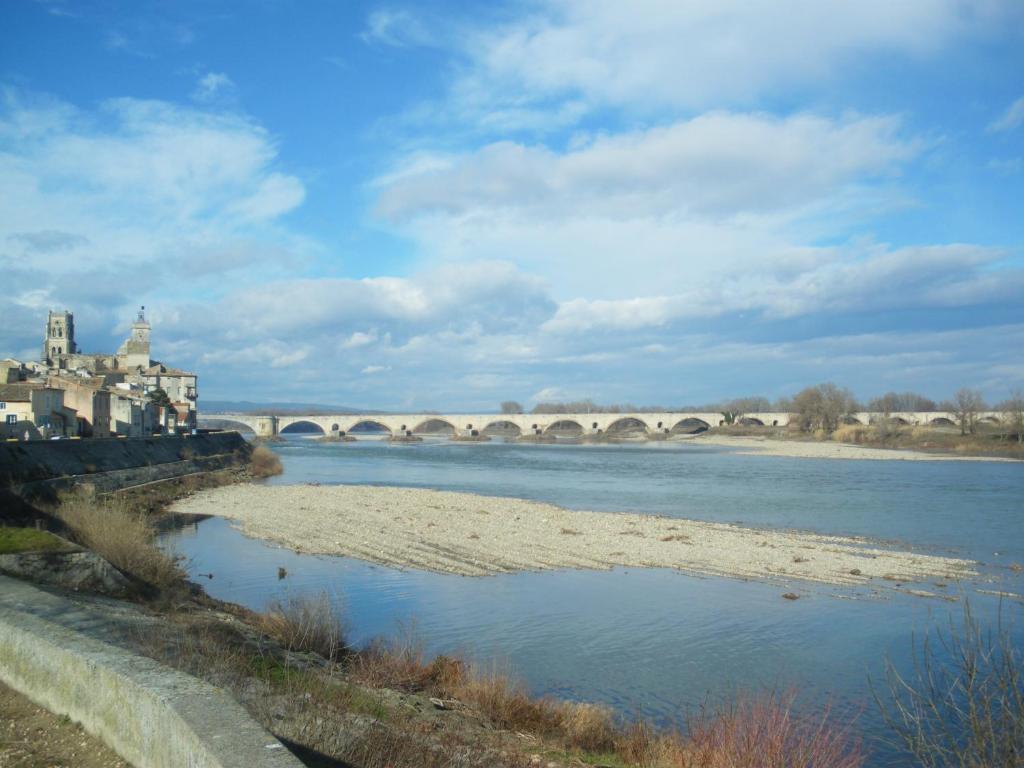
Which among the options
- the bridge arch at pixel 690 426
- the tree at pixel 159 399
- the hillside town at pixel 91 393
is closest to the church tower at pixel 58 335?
the hillside town at pixel 91 393

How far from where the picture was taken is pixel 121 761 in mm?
5441

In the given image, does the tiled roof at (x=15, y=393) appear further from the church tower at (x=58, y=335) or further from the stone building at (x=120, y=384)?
the church tower at (x=58, y=335)

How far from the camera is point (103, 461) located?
3819 centimetres

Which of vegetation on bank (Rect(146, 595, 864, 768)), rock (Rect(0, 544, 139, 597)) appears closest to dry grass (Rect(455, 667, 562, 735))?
vegetation on bank (Rect(146, 595, 864, 768))

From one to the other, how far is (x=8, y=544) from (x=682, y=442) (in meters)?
116

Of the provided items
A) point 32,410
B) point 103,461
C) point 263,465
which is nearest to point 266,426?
point 263,465

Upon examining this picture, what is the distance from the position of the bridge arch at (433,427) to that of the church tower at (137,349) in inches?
1848

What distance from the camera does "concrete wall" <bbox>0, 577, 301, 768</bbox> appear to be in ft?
14.8

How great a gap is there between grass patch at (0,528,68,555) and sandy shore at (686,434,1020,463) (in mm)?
73495

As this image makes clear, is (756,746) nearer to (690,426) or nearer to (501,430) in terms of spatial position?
(690,426)

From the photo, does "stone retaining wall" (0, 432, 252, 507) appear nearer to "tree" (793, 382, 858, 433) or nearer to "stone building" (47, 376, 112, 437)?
"stone building" (47, 376, 112, 437)

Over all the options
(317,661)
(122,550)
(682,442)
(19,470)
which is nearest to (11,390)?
(19,470)

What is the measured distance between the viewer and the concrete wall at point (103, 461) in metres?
30.0

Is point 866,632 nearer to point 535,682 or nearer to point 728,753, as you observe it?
point 535,682
